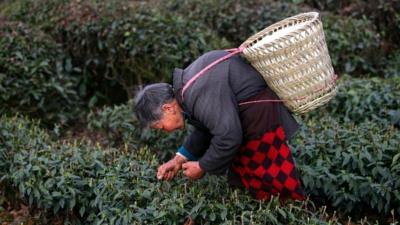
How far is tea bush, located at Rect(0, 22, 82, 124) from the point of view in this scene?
18.5 feet

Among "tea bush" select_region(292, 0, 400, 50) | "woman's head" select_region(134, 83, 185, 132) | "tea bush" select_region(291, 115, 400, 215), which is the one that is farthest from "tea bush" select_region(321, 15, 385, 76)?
"woman's head" select_region(134, 83, 185, 132)

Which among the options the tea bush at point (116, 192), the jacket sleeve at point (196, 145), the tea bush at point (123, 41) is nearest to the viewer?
the tea bush at point (116, 192)

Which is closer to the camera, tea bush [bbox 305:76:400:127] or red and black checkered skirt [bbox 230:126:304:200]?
red and black checkered skirt [bbox 230:126:304:200]

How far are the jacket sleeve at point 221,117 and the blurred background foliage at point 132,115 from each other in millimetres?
467

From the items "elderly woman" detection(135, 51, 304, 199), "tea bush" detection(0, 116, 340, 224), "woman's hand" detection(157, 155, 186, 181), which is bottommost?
"tea bush" detection(0, 116, 340, 224)

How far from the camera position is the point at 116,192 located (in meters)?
3.55

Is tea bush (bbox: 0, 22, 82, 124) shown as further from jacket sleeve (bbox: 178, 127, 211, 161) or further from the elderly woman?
the elderly woman

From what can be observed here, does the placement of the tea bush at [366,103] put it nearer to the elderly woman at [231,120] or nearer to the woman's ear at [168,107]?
the elderly woman at [231,120]

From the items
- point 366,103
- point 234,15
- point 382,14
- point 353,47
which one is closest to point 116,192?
point 366,103

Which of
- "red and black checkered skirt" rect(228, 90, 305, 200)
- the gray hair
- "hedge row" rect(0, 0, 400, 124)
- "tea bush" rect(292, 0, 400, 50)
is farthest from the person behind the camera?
"tea bush" rect(292, 0, 400, 50)

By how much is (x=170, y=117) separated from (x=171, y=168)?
0.56m

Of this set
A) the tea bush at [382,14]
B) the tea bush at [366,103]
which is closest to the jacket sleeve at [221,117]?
the tea bush at [366,103]

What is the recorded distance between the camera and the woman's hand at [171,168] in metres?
3.53

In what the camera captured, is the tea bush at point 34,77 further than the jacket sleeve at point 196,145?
Yes
